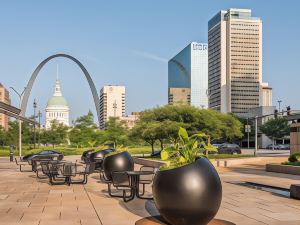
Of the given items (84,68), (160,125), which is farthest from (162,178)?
(84,68)

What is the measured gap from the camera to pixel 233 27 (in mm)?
193625

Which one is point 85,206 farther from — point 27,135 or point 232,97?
point 232,97

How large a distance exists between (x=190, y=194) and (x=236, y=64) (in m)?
191

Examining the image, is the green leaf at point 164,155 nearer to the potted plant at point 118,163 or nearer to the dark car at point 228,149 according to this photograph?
the potted plant at point 118,163

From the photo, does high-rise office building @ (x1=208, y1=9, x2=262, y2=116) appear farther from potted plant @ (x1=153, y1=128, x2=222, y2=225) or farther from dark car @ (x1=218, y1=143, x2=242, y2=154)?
potted plant @ (x1=153, y1=128, x2=222, y2=225)

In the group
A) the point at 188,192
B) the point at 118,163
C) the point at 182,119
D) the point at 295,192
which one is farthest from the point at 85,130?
the point at 188,192

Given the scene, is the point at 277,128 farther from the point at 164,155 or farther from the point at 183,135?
the point at 164,155

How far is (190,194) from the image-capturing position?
27.0 ft

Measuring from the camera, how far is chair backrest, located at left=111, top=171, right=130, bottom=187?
1388cm

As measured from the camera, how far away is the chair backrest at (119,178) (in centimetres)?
1388

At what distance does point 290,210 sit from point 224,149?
143ft

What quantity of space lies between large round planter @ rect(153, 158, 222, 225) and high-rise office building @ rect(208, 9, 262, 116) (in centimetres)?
18082

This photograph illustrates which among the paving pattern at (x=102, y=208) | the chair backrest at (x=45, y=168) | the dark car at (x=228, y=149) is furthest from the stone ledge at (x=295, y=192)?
the dark car at (x=228, y=149)

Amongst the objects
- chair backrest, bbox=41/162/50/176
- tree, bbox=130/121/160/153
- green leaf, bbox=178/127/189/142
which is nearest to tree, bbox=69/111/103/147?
tree, bbox=130/121/160/153
